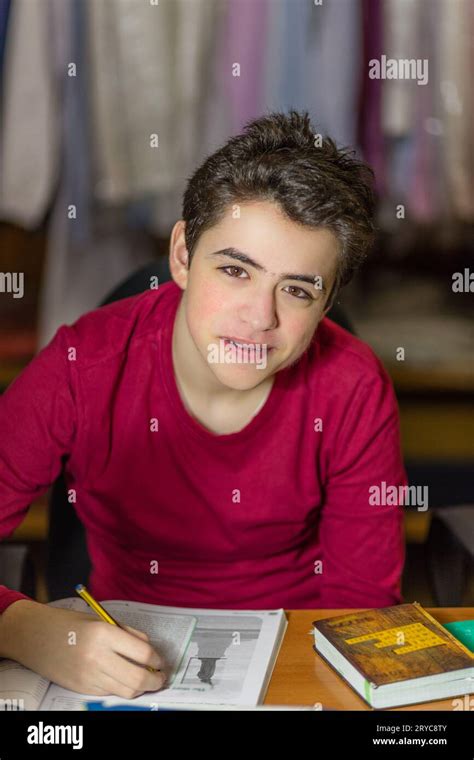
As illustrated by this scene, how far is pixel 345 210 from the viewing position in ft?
3.61

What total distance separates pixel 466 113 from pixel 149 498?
4.24 ft

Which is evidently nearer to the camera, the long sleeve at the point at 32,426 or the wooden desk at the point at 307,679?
the wooden desk at the point at 307,679

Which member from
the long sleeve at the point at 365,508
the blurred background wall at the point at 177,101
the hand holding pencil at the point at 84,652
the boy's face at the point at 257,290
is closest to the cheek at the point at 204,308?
the boy's face at the point at 257,290

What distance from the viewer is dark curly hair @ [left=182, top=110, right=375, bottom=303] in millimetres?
1083

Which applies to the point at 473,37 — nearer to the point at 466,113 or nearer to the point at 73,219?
the point at 466,113

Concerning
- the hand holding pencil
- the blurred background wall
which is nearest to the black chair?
the hand holding pencil

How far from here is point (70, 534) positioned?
4.54 feet

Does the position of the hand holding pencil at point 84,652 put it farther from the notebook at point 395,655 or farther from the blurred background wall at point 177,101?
the blurred background wall at point 177,101

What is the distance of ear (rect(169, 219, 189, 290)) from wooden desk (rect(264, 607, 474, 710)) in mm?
435

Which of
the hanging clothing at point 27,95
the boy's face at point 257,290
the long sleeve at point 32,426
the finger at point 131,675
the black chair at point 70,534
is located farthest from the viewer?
the hanging clothing at point 27,95

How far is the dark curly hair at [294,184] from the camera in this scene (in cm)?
108

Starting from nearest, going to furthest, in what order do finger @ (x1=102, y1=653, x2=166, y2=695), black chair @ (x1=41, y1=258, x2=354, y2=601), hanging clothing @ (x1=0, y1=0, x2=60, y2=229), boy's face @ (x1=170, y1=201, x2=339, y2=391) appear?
finger @ (x1=102, y1=653, x2=166, y2=695) → boy's face @ (x1=170, y1=201, x2=339, y2=391) → black chair @ (x1=41, y1=258, x2=354, y2=601) → hanging clothing @ (x1=0, y1=0, x2=60, y2=229)

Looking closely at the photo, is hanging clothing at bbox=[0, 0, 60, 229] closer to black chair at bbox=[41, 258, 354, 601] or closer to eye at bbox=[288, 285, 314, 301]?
black chair at bbox=[41, 258, 354, 601]
